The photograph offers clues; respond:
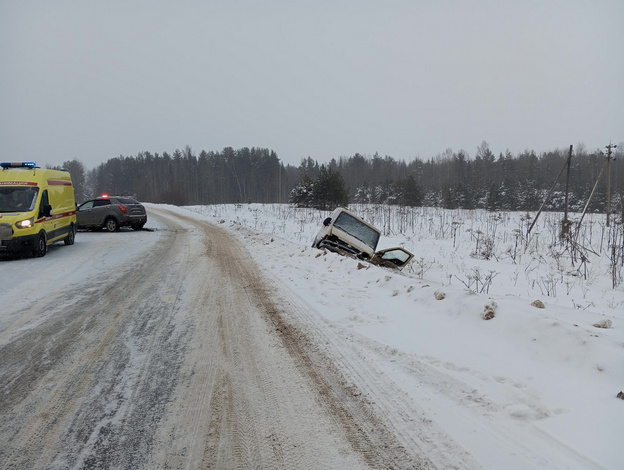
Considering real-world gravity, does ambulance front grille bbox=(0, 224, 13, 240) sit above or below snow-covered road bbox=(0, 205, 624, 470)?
above

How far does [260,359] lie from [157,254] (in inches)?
324

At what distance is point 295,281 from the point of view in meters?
7.93

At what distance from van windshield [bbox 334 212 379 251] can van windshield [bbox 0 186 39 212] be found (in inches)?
354

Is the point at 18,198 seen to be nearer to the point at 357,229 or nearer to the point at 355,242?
the point at 355,242

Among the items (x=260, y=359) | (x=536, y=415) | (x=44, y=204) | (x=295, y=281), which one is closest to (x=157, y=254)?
(x=44, y=204)

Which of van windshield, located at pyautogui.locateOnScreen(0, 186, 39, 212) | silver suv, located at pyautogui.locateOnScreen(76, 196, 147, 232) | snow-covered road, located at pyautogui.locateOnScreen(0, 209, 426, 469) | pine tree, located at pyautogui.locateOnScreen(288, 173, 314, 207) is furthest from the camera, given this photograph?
pine tree, located at pyautogui.locateOnScreen(288, 173, 314, 207)

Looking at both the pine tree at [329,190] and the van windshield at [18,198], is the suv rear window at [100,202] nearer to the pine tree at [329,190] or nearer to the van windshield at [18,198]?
the van windshield at [18,198]

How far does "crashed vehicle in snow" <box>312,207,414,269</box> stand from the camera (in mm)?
10586

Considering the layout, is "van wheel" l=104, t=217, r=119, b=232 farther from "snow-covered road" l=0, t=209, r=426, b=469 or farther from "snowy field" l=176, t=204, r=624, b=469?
"snowy field" l=176, t=204, r=624, b=469

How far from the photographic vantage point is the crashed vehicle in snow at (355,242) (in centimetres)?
1059

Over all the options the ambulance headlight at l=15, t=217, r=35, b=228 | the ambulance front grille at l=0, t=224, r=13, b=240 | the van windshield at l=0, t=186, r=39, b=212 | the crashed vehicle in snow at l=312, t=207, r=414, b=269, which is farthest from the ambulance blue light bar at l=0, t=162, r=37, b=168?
the crashed vehicle in snow at l=312, t=207, r=414, b=269

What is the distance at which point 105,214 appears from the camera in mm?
17344

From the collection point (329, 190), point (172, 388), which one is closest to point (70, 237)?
point (172, 388)

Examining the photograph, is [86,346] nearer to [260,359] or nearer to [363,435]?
[260,359]
